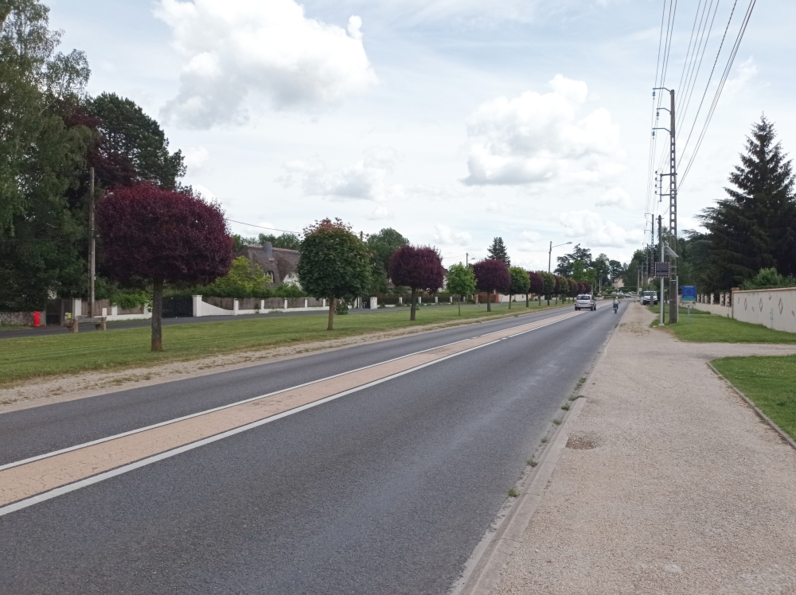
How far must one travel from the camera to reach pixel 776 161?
50.7m

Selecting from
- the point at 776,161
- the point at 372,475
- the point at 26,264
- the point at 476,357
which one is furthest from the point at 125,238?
the point at 776,161

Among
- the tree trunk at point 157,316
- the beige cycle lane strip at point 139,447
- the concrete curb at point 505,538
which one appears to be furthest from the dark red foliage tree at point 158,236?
the concrete curb at point 505,538

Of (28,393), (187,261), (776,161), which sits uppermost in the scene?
(776,161)

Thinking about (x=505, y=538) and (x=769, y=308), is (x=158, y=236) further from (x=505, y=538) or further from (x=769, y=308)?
(x=769, y=308)

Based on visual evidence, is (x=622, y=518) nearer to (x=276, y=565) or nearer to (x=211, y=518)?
(x=276, y=565)

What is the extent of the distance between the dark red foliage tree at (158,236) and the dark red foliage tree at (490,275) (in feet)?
155

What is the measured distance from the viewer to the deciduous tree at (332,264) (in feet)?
103

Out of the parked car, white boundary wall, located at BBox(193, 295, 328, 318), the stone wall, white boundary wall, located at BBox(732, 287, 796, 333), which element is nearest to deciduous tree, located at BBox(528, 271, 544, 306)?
the parked car

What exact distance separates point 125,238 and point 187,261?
176cm

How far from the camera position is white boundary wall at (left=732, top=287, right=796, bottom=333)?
2706 cm

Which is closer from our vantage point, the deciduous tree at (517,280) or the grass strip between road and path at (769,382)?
the grass strip between road and path at (769,382)

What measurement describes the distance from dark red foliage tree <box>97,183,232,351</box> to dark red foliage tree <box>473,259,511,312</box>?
47.1 m

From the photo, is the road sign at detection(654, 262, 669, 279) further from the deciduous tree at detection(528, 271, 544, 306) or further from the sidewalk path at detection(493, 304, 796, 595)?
the deciduous tree at detection(528, 271, 544, 306)

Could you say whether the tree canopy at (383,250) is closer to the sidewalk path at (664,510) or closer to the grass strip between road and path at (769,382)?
the grass strip between road and path at (769,382)
